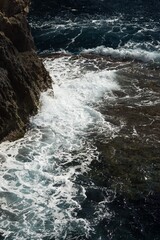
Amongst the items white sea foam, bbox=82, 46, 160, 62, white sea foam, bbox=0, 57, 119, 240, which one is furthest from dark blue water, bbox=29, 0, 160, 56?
white sea foam, bbox=0, 57, 119, 240

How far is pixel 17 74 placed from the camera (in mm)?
17969

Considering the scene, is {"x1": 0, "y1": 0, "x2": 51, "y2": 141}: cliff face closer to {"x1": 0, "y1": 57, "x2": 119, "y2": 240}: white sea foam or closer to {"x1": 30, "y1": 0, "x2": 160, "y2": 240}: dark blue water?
{"x1": 0, "y1": 57, "x2": 119, "y2": 240}: white sea foam

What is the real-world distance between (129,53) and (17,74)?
992cm

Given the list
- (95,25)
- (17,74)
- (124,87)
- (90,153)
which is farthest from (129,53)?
(90,153)

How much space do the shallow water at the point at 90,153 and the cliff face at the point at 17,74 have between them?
1.87ft

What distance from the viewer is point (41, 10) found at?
1296 inches

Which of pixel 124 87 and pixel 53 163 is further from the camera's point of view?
pixel 124 87

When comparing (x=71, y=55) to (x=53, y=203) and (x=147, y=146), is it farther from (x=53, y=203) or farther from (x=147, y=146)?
(x=53, y=203)

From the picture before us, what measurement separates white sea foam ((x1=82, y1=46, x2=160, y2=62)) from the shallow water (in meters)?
0.06

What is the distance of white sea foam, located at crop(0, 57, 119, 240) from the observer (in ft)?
42.0

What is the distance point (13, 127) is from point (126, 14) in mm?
18344

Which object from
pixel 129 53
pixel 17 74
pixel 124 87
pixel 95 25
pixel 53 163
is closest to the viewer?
pixel 53 163

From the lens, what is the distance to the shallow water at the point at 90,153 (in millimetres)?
12875

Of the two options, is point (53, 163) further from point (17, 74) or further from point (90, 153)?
point (17, 74)
